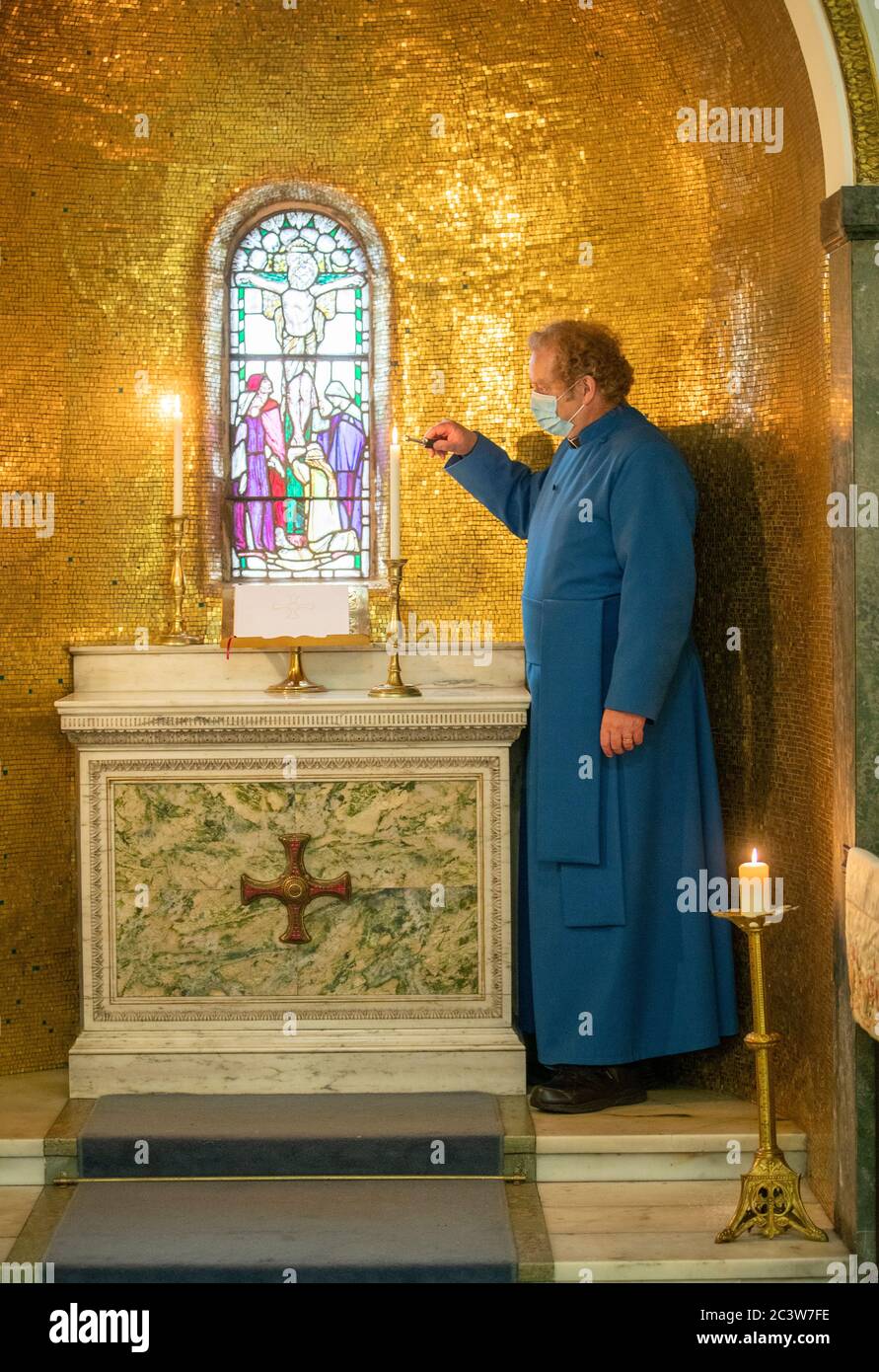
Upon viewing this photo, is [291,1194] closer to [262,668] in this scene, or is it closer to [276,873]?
[276,873]

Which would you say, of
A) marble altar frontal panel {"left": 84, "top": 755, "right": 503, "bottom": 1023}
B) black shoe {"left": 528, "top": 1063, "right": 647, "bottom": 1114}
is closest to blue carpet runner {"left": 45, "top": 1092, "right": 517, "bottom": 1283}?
black shoe {"left": 528, "top": 1063, "right": 647, "bottom": 1114}

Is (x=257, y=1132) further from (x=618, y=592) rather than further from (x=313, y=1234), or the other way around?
(x=618, y=592)

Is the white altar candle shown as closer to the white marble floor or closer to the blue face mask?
the blue face mask

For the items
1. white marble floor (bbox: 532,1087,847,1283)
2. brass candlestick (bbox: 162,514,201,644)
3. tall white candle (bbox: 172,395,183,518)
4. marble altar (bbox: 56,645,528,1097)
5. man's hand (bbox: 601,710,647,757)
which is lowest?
white marble floor (bbox: 532,1087,847,1283)

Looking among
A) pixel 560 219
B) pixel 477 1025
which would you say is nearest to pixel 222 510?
pixel 560 219

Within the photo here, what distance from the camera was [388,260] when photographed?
5.67 meters

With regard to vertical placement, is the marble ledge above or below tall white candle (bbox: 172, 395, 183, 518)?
below

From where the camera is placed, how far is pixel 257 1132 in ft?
15.0

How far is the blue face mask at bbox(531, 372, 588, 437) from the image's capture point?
501 centimetres

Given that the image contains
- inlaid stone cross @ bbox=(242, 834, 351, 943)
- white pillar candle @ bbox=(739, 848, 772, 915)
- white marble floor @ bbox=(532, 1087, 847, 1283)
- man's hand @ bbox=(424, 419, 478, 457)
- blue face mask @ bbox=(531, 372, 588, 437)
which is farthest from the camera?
man's hand @ bbox=(424, 419, 478, 457)

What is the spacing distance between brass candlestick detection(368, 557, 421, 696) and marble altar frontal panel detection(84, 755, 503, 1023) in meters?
0.23

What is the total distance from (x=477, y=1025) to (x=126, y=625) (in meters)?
1.73

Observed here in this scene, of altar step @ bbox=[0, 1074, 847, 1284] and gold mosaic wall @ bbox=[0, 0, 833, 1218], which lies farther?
gold mosaic wall @ bbox=[0, 0, 833, 1218]

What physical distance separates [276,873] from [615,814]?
97cm
